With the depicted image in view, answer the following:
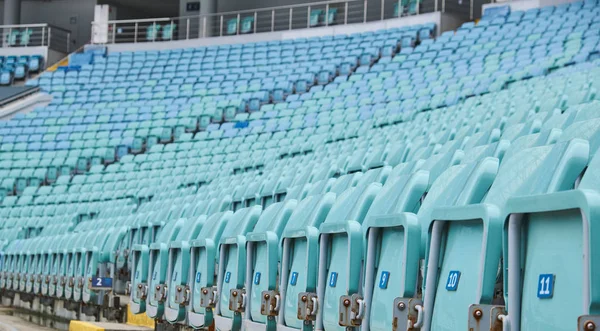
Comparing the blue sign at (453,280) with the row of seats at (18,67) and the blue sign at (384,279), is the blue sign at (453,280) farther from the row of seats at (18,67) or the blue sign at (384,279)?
the row of seats at (18,67)

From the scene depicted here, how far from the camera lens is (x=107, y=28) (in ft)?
59.8

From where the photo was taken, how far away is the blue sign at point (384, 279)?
187 centimetres

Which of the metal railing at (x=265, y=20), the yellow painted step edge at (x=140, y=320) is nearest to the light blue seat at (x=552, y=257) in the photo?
the yellow painted step edge at (x=140, y=320)

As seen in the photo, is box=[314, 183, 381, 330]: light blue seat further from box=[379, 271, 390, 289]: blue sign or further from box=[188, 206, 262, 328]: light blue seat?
box=[188, 206, 262, 328]: light blue seat

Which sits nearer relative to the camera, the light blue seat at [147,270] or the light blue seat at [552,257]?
the light blue seat at [552,257]

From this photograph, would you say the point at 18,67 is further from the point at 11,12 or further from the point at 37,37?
the point at 11,12

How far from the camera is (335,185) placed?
3221 mm

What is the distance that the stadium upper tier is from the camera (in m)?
1.47

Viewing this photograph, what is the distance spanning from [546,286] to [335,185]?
76.8 inches

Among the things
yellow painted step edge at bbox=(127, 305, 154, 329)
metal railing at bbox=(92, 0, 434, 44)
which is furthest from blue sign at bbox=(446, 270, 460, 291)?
metal railing at bbox=(92, 0, 434, 44)

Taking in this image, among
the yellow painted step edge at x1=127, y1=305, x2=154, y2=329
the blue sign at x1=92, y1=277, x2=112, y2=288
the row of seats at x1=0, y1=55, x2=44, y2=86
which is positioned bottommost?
the yellow painted step edge at x1=127, y1=305, x2=154, y2=329

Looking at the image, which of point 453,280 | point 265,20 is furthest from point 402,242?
point 265,20

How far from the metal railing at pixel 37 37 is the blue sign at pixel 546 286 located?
17.5 meters

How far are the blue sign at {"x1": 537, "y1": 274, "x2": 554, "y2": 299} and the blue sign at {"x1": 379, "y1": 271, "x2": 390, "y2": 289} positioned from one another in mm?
593
